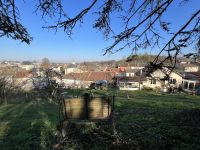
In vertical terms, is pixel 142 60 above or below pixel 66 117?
above

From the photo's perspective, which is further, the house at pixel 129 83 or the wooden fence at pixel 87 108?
the house at pixel 129 83

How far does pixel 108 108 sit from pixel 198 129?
91.1 inches

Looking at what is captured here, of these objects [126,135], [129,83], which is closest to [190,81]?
[129,83]

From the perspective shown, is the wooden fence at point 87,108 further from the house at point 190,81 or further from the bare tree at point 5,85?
the house at point 190,81

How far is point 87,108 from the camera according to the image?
22.3 ft

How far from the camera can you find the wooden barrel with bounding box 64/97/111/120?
6766 mm

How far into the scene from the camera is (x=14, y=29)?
376 centimetres

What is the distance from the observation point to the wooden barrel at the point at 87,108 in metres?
6.77

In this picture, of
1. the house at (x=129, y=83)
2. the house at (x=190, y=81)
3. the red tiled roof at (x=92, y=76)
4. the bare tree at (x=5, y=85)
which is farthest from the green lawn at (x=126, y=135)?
the red tiled roof at (x=92, y=76)

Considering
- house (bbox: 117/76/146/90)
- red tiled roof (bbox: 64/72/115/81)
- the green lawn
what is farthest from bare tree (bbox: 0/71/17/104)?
house (bbox: 117/76/146/90)

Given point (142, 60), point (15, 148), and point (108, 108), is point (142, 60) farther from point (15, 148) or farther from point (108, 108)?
point (15, 148)

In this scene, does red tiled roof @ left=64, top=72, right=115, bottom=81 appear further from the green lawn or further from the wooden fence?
the wooden fence

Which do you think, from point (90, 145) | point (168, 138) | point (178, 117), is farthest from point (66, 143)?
point (178, 117)

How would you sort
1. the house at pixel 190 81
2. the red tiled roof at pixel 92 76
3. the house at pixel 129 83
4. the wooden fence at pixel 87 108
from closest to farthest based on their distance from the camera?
the wooden fence at pixel 87 108, the house at pixel 190 81, the house at pixel 129 83, the red tiled roof at pixel 92 76
